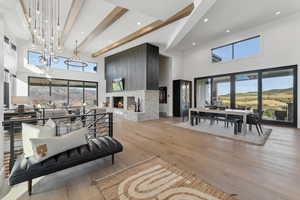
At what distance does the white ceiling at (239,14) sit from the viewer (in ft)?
13.9

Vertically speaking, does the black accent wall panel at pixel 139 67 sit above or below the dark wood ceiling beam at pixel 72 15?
below

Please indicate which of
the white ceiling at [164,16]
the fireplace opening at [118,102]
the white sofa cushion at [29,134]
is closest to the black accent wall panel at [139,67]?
the white ceiling at [164,16]

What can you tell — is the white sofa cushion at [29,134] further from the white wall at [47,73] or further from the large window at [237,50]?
the large window at [237,50]

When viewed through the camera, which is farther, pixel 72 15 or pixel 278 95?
pixel 278 95

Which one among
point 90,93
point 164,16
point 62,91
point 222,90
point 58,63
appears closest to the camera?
point 164,16

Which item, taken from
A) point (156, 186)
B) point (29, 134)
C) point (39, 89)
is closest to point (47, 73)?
point (39, 89)

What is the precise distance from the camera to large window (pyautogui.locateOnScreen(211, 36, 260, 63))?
6094mm

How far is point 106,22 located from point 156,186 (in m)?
5.69

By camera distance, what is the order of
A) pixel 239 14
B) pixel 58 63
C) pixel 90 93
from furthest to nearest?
pixel 90 93, pixel 58 63, pixel 239 14

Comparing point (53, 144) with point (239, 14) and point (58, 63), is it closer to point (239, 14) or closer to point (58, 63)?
point (239, 14)

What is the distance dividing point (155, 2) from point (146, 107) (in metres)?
4.58

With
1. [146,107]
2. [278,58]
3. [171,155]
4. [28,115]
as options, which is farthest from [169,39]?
[28,115]

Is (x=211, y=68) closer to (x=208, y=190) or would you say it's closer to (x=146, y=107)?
(x=146, y=107)

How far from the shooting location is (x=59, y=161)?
65.6 inches
